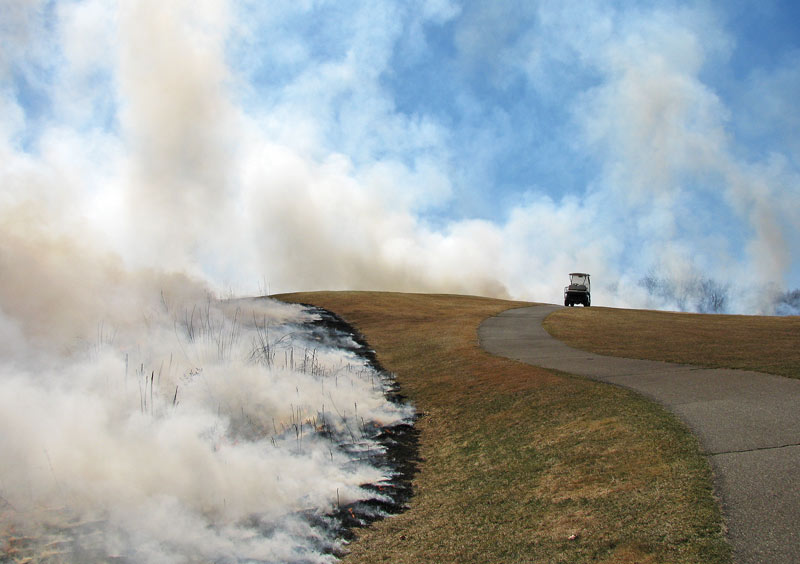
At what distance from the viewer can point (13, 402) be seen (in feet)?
33.2

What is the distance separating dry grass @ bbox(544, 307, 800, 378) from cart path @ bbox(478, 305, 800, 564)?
1360mm

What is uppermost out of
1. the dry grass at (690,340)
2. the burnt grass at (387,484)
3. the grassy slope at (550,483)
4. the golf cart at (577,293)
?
the golf cart at (577,293)

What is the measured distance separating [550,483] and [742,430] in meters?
3.15

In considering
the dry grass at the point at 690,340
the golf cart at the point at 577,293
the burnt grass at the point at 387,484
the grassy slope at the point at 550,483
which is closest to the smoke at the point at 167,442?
the burnt grass at the point at 387,484

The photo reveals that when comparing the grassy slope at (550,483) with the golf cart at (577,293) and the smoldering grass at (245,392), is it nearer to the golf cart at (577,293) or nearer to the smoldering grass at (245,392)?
the smoldering grass at (245,392)

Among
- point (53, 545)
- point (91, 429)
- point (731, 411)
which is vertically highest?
point (731, 411)

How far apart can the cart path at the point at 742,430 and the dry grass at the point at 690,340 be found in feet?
4.46

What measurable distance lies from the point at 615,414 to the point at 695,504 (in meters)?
4.09

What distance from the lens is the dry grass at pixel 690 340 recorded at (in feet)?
49.4

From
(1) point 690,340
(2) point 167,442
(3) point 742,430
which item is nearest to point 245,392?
(2) point 167,442

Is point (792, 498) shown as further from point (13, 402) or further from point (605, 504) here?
point (13, 402)

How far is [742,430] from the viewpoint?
810 centimetres

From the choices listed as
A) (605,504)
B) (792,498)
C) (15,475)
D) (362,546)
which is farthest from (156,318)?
(792,498)

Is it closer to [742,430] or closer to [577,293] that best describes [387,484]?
[742,430]
